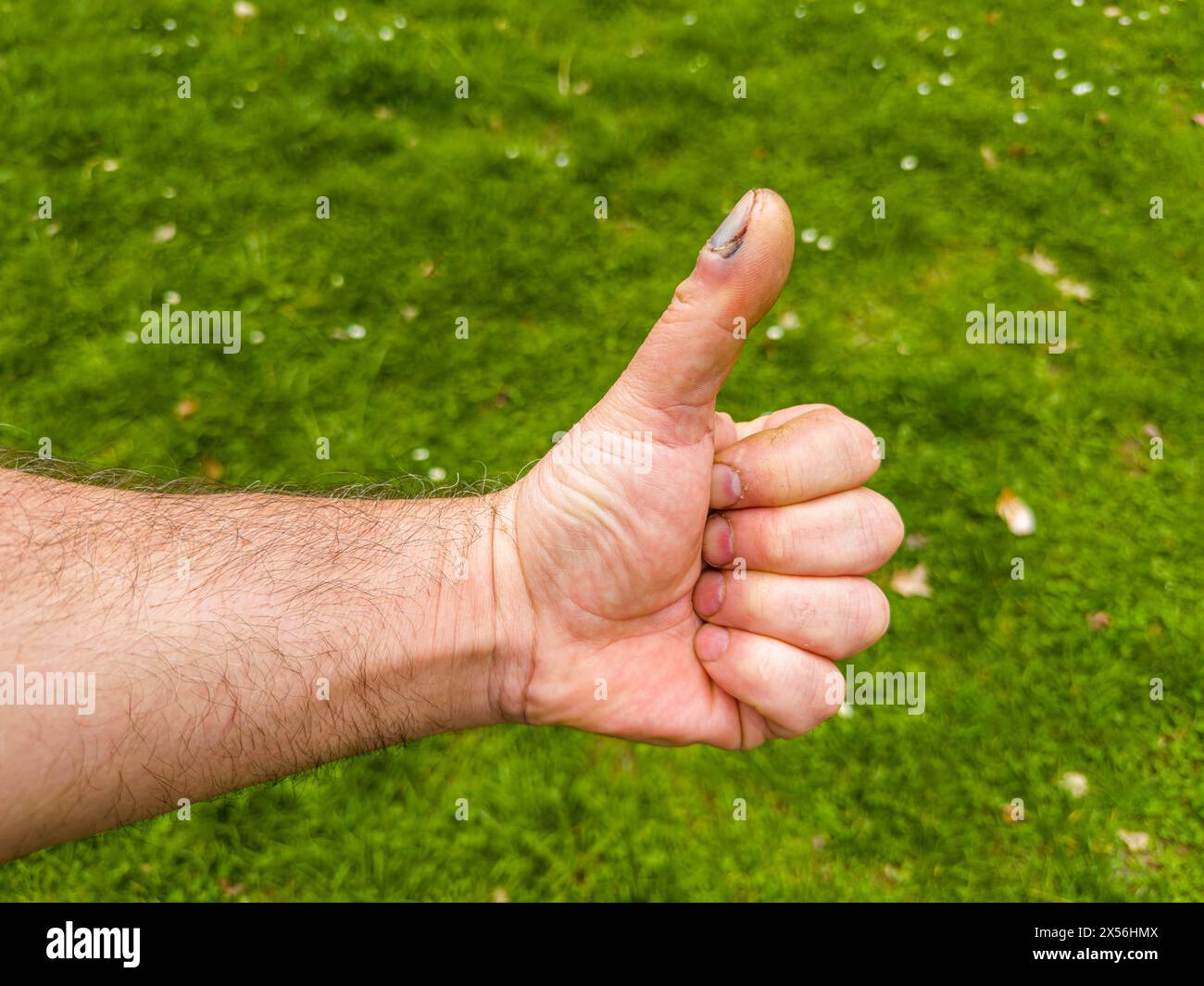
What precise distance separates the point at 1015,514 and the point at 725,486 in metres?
2.10

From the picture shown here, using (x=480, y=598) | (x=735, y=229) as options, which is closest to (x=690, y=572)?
(x=480, y=598)

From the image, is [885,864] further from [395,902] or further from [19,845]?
[19,845]

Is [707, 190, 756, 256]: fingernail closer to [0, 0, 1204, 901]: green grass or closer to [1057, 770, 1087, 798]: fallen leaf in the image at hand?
[0, 0, 1204, 901]: green grass

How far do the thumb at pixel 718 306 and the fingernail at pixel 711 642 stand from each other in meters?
0.65

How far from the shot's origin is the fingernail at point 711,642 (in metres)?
2.18

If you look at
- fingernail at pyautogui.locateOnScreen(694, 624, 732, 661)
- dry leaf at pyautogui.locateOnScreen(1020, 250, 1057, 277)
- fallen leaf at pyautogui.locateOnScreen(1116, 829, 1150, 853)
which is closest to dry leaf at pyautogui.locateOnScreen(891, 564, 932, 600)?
fallen leaf at pyautogui.locateOnScreen(1116, 829, 1150, 853)

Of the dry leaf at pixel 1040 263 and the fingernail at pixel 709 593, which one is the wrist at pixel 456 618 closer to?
the fingernail at pixel 709 593

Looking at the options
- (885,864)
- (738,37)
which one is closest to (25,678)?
(885,864)

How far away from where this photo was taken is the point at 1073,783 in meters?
3.11

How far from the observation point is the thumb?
1712 mm

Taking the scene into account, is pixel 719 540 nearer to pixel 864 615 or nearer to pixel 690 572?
pixel 690 572

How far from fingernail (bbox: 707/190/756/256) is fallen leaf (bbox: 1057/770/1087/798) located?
265cm

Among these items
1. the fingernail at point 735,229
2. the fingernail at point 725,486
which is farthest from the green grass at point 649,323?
the fingernail at point 735,229

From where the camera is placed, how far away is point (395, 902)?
9.37 feet
